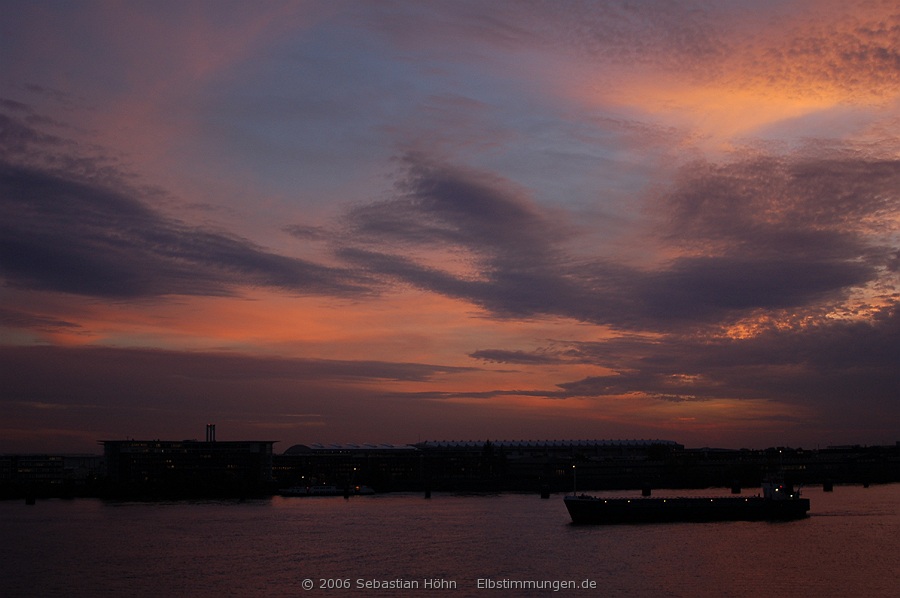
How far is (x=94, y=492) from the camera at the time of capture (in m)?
168

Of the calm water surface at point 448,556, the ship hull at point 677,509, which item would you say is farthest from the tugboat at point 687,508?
the calm water surface at point 448,556

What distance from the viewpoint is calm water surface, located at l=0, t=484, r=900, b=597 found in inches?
1833

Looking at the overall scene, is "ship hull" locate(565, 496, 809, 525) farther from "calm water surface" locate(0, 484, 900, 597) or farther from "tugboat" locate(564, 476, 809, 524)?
"calm water surface" locate(0, 484, 900, 597)

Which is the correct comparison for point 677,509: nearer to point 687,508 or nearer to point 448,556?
point 687,508

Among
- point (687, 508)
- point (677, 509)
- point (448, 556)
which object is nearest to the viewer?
A: point (448, 556)

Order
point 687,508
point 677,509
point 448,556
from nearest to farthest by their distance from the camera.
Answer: point 448,556
point 677,509
point 687,508

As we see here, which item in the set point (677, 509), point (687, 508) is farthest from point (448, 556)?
point (687, 508)

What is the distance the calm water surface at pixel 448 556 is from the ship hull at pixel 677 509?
10.5ft

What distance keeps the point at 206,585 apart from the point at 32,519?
6093cm

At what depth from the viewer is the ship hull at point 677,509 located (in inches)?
3297

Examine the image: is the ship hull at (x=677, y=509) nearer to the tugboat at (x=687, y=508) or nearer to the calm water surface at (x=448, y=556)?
the tugboat at (x=687, y=508)

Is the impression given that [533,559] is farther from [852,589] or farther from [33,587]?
[33,587]

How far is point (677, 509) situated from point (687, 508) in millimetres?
1196

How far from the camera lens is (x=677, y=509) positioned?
87312 millimetres
